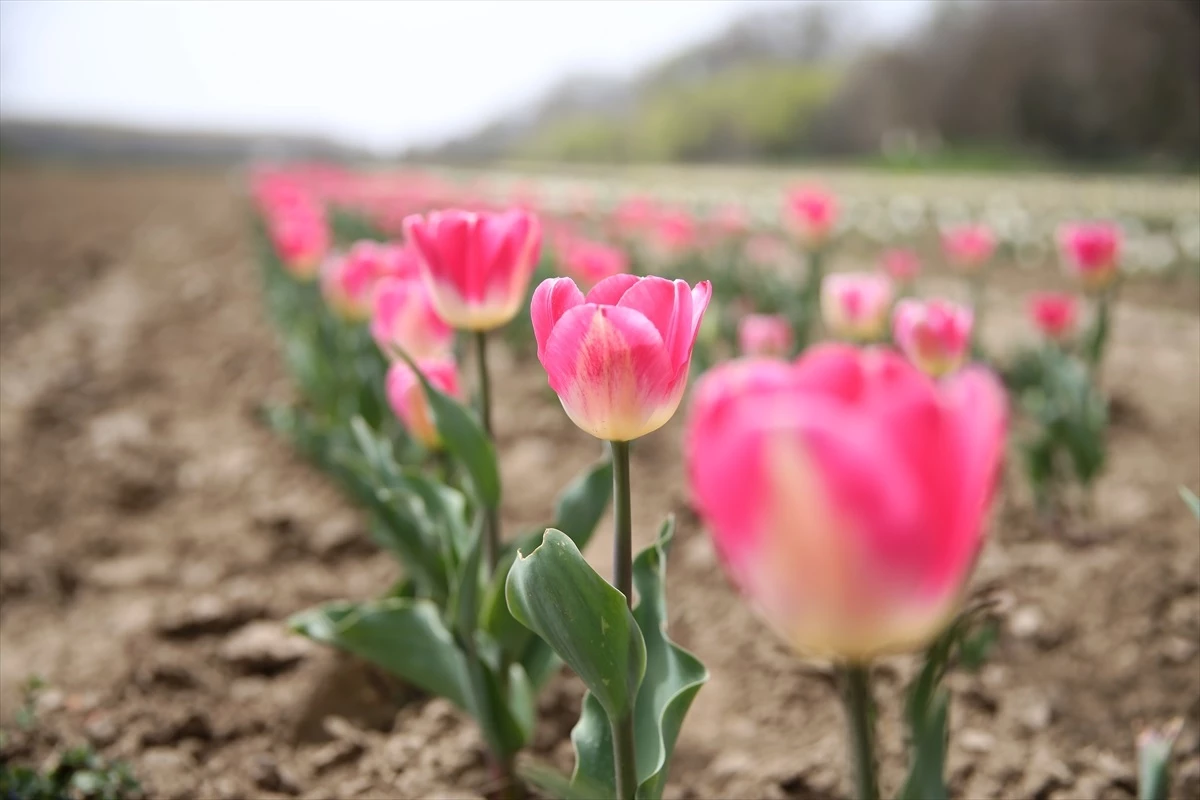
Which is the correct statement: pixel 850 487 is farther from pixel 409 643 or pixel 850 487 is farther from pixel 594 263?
pixel 594 263

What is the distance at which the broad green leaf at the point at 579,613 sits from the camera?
35.4 inches

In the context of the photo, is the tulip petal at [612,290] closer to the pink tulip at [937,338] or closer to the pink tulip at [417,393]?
the pink tulip at [417,393]

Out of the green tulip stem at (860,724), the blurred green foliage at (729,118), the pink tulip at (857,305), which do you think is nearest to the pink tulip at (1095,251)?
the pink tulip at (857,305)

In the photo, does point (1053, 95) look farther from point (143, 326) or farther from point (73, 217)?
point (143, 326)

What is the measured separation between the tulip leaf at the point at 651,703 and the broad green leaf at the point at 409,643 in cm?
37

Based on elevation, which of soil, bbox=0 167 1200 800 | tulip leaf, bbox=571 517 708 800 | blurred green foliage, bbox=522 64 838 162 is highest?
blurred green foliage, bbox=522 64 838 162

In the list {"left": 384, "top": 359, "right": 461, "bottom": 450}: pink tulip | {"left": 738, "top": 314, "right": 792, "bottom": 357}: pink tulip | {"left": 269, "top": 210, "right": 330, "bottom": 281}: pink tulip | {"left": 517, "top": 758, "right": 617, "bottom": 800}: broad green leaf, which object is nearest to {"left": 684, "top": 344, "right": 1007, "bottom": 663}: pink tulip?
{"left": 517, "top": 758, "right": 617, "bottom": 800}: broad green leaf

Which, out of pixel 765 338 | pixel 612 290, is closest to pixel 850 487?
pixel 612 290

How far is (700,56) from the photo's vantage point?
74.8 metres

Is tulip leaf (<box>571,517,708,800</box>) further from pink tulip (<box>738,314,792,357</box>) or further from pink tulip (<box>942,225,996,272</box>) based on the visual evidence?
pink tulip (<box>942,225,996,272</box>)

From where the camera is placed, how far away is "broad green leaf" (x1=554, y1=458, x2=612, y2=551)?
4.32 ft

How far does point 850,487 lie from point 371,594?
2.07m

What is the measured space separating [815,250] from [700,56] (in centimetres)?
7599

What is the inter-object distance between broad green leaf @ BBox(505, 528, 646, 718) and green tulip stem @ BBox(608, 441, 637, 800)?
3 centimetres
